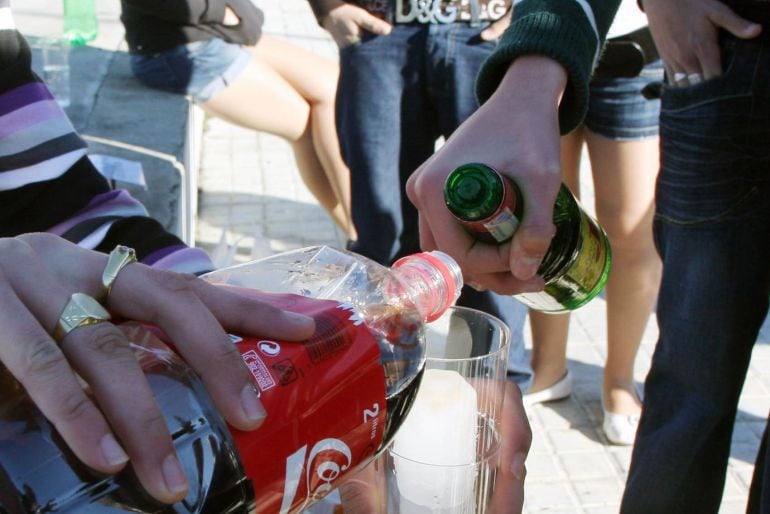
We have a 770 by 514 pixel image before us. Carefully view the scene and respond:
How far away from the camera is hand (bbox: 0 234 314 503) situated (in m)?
0.54

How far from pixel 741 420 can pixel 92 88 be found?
267cm

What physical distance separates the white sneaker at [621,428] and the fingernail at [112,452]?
2485mm

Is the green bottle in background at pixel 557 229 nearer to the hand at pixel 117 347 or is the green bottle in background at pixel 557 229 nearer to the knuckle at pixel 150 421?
the hand at pixel 117 347

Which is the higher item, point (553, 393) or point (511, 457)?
point (511, 457)

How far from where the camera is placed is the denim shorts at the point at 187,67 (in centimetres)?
328

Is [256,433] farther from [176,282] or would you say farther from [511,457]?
[511,457]

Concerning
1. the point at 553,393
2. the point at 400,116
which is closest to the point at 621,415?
the point at 553,393

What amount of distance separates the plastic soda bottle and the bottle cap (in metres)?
0.28

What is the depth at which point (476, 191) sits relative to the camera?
1.00 m

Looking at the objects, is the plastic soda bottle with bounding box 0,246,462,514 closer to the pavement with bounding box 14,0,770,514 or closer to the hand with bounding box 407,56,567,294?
the hand with bounding box 407,56,567,294

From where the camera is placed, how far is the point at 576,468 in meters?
2.71

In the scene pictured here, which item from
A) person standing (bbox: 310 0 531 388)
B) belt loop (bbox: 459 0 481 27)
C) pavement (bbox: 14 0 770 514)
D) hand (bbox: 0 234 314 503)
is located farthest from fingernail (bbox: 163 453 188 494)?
belt loop (bbox: 459 0 481 27)

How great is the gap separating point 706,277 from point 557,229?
67 cm

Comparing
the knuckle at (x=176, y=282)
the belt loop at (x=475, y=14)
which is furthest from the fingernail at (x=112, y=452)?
the belt loop at (x=475, y=14)
